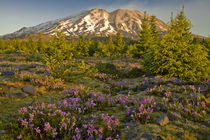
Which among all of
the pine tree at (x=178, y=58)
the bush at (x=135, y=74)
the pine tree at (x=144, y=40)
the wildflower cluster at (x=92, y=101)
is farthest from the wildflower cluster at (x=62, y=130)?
the pine tree at (x=144, y=40)

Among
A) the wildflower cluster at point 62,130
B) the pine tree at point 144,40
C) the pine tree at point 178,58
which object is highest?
the pine tree at point 144,40

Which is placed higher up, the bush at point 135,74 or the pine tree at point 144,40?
the pine tree at point 144,40

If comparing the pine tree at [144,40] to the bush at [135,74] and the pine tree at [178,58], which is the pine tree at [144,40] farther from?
the pine tree at [178,58]

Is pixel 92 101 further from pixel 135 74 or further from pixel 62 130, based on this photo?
pixel 135 74

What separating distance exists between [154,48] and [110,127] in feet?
29.5

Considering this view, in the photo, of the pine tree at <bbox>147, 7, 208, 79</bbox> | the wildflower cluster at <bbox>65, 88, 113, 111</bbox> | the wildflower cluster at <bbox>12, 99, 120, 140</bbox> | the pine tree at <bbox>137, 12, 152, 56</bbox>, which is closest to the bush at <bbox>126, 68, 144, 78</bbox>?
the pine tree at <bbox>147, 7, 208, 79</bbox>

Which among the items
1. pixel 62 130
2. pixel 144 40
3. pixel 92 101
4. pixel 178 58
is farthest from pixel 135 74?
pixel 144 40

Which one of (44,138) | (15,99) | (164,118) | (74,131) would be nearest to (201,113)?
(164,118)

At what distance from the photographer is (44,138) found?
3033mm

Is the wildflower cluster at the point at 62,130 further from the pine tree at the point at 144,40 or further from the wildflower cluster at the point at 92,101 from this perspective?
the pine tree at the point at 144,40

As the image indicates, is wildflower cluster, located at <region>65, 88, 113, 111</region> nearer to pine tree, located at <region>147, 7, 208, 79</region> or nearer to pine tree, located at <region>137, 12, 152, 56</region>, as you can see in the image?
pine tree, located at <region>147, 7, 208, 79</region>

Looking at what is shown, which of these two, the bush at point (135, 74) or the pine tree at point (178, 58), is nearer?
the pine tree at point (178, 58)

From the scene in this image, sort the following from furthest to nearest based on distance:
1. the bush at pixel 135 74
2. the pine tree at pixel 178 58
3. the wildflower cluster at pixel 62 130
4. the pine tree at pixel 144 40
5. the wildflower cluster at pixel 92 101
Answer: the pine tree at pixel 144 40 < the bush at pixel 135 74 < the pine tree at pixel 178 58 < the wildflower cluster at pixel 92 101 < the wildflower cluster at pixel 62 130

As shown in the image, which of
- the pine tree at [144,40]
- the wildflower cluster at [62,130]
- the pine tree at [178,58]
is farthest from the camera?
the pine tree at [144,40]
